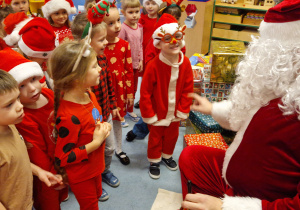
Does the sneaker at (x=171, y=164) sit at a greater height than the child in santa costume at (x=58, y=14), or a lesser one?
lesser

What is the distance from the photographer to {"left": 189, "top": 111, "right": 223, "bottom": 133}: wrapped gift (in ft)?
7.19

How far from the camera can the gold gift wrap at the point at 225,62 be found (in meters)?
2.17

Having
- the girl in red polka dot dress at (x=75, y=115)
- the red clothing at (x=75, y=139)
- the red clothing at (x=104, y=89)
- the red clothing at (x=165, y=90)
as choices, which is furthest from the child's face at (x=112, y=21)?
the red clothing at (x=75, y=139)

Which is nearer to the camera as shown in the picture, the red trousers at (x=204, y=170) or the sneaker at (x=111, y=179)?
the red trousers at (x=204, y=170)

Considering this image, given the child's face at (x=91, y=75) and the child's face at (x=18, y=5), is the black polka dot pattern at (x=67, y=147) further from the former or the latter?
the child's face at (x=18, y=5)

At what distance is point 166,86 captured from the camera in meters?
1.86

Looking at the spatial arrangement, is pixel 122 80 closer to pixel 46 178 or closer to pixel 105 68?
pixel 105 68

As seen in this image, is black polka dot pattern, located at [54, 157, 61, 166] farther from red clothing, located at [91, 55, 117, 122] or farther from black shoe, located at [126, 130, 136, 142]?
black shoe, located at [126, 130, 136, 142]

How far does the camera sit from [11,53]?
1.17 m

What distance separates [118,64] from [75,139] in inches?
38.4

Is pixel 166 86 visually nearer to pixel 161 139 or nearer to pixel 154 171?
pixel 161 139

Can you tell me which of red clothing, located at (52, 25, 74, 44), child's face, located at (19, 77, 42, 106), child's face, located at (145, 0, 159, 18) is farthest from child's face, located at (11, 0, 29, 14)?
child's face, located at (19, 77, 42, 106)

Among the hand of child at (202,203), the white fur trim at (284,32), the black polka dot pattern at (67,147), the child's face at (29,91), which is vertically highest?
the white fur trim at (284,32)

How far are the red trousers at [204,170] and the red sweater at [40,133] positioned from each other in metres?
0.72
